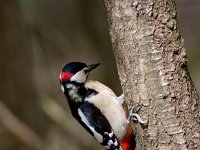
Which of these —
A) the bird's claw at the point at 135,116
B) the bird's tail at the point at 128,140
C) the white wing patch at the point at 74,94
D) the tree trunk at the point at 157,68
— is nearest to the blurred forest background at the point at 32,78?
the white wing patch at the point at 74,94

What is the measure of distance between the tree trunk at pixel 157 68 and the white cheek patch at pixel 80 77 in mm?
713

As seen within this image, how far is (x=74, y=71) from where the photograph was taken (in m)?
3.62

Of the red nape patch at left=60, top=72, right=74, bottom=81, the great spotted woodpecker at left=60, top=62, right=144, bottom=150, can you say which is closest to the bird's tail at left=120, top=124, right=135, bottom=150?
the great spotted woodpecker at left=60, top=62, right=144, bottom=150

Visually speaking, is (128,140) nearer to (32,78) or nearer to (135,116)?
(135,116)

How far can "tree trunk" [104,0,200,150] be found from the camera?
112 inches

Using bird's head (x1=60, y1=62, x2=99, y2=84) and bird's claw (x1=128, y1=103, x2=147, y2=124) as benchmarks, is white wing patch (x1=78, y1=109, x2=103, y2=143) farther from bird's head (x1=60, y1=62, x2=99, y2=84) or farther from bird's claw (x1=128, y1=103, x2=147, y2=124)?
bird's claw (x1=128, y1=103, x2=147, y2=124)

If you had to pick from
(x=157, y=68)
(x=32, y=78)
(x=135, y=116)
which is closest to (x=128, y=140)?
(x=135, y=116)

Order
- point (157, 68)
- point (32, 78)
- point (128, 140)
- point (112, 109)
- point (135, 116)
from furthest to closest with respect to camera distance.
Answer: point (32, 78)
point (112, 109)
point (128, 140)
point (135, 116)
point (157, 68)

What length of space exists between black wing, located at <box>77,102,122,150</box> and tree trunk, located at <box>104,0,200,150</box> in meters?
0.65

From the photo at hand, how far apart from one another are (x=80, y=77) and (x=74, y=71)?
0.07m

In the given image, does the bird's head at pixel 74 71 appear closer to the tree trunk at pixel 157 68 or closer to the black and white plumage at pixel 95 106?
the black and white plumage at pixel 95 106

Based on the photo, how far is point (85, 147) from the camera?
6.00 m

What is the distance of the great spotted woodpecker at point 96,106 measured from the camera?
3.59 metres

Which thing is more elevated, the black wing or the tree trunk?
the tree trunk
